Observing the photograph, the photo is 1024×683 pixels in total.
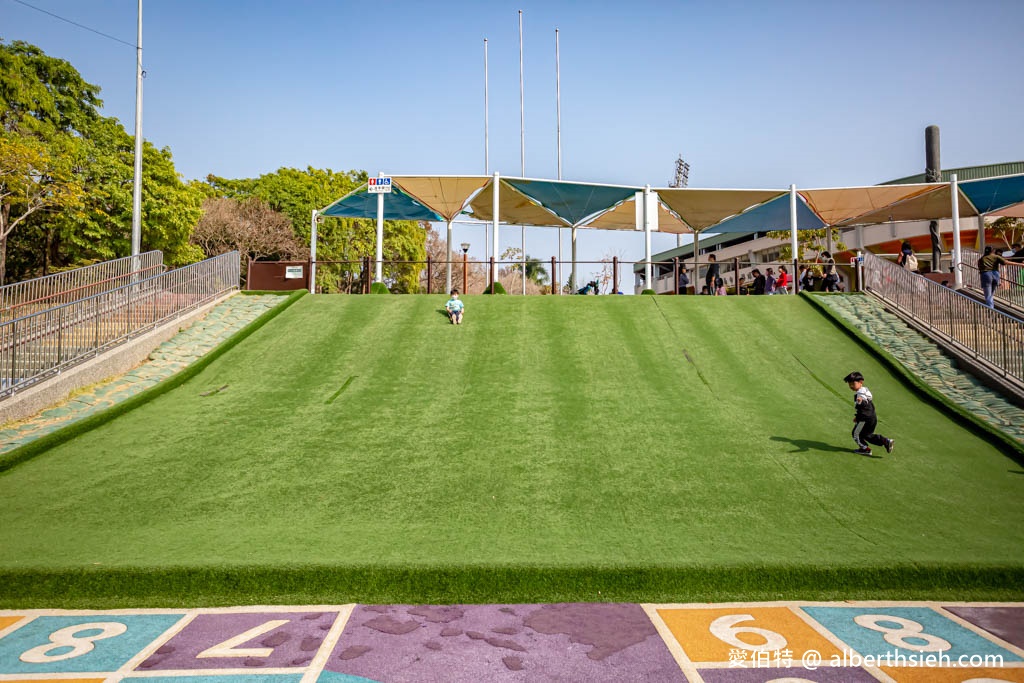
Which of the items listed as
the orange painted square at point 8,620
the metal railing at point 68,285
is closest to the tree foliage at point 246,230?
the metal railing at point 68,285

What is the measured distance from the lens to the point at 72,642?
15.1 feet

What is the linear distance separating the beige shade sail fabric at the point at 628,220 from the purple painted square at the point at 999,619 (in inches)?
890

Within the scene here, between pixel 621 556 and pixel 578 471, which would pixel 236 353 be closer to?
pixel 578 471

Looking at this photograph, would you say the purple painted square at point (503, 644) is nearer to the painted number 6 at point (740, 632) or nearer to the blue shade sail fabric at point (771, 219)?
the painted number 6 at point (740, 632)

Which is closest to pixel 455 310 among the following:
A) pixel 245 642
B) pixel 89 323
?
pixel 89 323

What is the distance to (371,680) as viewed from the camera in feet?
13.3

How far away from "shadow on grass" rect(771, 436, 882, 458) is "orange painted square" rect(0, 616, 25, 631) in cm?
967

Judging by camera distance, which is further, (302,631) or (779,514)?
(779,514)

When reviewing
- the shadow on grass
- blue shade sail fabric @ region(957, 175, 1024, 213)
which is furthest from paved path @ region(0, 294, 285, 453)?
blue shade sail fabric @ region(957, 175, 1024, 213)

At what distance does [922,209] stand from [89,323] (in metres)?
30.0

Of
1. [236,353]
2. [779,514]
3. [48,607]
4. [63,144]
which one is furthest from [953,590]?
[63,144]

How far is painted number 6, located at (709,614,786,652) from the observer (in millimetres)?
4508

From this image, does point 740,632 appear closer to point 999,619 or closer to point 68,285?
point 999,619

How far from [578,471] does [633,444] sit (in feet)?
4.68
